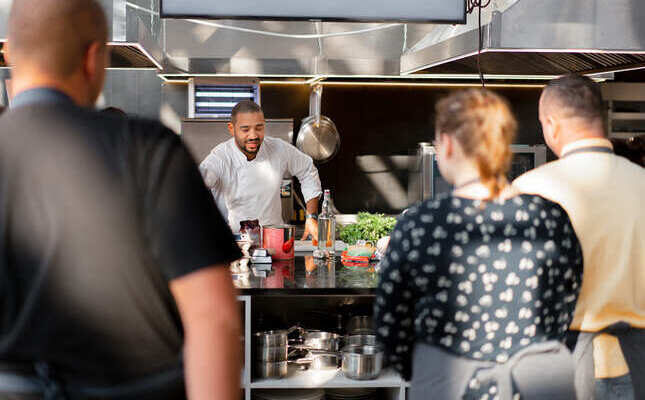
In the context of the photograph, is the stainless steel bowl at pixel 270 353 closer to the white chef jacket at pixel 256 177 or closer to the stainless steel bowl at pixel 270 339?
the stainless steel bowl at pixel 270 339

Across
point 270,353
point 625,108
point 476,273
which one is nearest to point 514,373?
point 476,273

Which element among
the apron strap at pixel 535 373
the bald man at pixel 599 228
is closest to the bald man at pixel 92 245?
the apron strap at pixel 535 373

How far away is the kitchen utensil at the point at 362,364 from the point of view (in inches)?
113

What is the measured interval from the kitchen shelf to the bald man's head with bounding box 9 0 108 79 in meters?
2.02

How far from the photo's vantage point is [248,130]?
418cm

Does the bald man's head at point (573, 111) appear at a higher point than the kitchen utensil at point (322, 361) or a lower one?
higher

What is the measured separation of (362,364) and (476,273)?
1.40m

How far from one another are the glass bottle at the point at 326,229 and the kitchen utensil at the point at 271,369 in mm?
792

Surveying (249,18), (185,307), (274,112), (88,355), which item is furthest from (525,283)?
(274,112)

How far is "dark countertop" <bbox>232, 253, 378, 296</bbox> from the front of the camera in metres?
2.75

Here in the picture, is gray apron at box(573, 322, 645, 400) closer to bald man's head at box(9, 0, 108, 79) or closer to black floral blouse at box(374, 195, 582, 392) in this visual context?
black floral blouse at box(374, 195, 582, 392)

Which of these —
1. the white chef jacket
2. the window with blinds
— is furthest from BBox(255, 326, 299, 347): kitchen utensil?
the window with blinds

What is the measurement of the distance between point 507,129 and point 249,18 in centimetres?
173

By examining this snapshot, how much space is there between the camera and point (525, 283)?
5.29 ft
